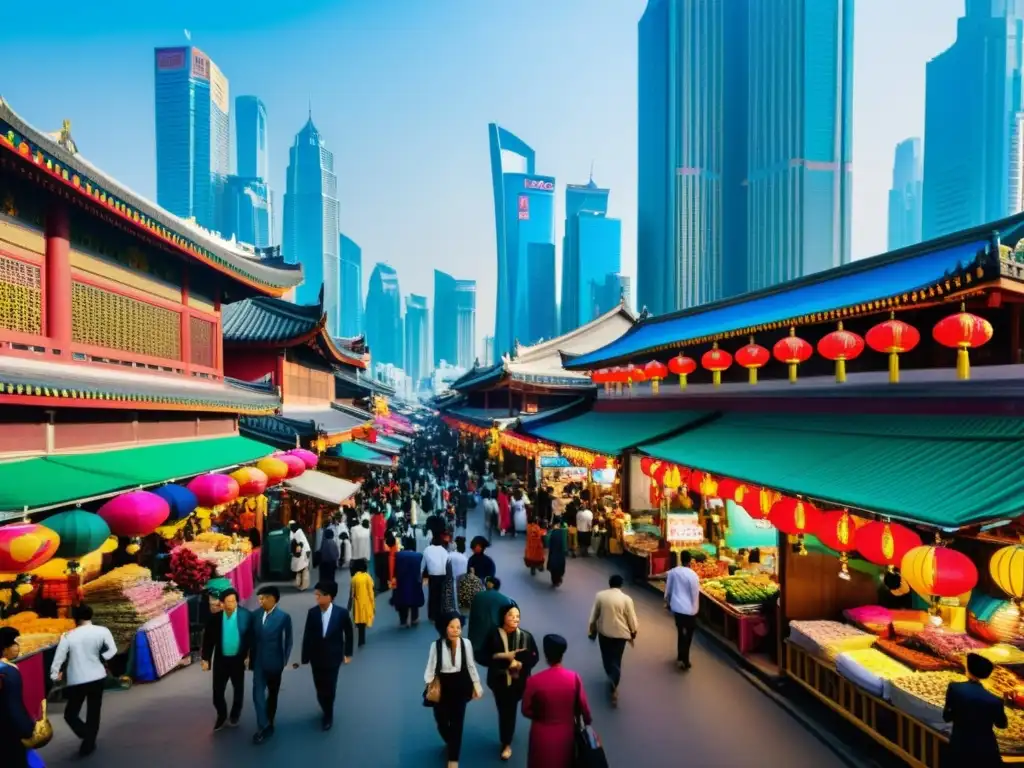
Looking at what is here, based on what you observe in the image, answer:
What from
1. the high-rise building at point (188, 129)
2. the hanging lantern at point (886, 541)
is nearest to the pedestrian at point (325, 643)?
the hanging lantern at point (886, 541)

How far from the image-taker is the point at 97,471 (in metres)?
8.07

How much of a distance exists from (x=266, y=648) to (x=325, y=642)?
596mm

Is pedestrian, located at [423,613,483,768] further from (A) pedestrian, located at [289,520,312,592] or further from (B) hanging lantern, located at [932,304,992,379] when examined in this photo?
(A) pedestrian, located at [289,520,312,592]

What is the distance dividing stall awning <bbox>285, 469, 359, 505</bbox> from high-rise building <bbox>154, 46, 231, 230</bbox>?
178 meters

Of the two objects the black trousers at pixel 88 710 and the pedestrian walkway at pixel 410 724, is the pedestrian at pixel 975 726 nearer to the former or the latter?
the pedestrian walkway at pixel 410 724

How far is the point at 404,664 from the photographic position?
29.3 ft

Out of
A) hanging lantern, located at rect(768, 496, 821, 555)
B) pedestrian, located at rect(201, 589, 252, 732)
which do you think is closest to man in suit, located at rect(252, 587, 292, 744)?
pedestrian, located at rect(201, 589, 252, 732)

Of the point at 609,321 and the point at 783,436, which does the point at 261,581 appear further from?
the point at 609,321

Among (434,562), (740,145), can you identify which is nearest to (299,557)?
(434,562)

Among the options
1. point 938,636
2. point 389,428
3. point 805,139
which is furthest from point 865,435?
point 805,139

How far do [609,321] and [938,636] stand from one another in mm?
27960

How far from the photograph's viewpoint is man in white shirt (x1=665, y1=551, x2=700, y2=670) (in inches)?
343

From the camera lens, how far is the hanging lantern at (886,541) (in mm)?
6152

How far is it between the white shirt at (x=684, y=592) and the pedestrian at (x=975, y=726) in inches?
146
